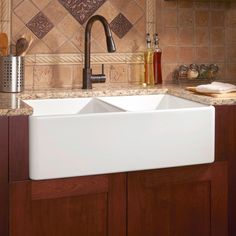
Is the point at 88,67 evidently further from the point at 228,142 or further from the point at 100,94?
the point at 228,142

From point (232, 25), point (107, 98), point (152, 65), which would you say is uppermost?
point (232, 25)

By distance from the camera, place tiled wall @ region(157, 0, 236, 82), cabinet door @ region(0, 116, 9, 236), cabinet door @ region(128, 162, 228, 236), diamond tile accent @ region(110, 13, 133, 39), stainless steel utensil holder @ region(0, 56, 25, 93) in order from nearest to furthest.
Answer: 1. cabinet door @ region(0, 116, 9, 236)
2. cabinet door @ region(128, 162, 228, 236)
3. stainless steel utensil holder @ region(0, 56, 25, 93)
4. diamond tile accent @ region(110, 13, 133, 39)
5. tiled wall @ region(157, 0, 236, 82)

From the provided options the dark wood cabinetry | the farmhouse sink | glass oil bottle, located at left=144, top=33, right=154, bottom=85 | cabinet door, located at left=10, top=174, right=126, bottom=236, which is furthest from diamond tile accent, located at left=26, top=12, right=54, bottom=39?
cabinet door, located at left=10, top=174, right=126, bottom=236

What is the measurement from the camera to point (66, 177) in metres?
1.48

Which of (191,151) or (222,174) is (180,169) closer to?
(191,151)

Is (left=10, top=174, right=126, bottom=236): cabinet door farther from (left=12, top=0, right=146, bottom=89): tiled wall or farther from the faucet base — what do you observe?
(left=12, top=0, right=146, bottom=89): tiled wall

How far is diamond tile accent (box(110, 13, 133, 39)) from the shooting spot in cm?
227

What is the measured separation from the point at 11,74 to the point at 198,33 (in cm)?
110

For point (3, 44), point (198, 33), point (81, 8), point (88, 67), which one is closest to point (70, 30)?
point (81, 8)

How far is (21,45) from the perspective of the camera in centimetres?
197

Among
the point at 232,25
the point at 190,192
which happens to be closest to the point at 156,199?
the point at 190,192

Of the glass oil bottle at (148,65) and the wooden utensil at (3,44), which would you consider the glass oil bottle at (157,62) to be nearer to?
the glass oil bottle at (148,65)

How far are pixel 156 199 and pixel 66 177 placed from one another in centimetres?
37

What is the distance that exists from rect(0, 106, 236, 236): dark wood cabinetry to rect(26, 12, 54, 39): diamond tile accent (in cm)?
81
